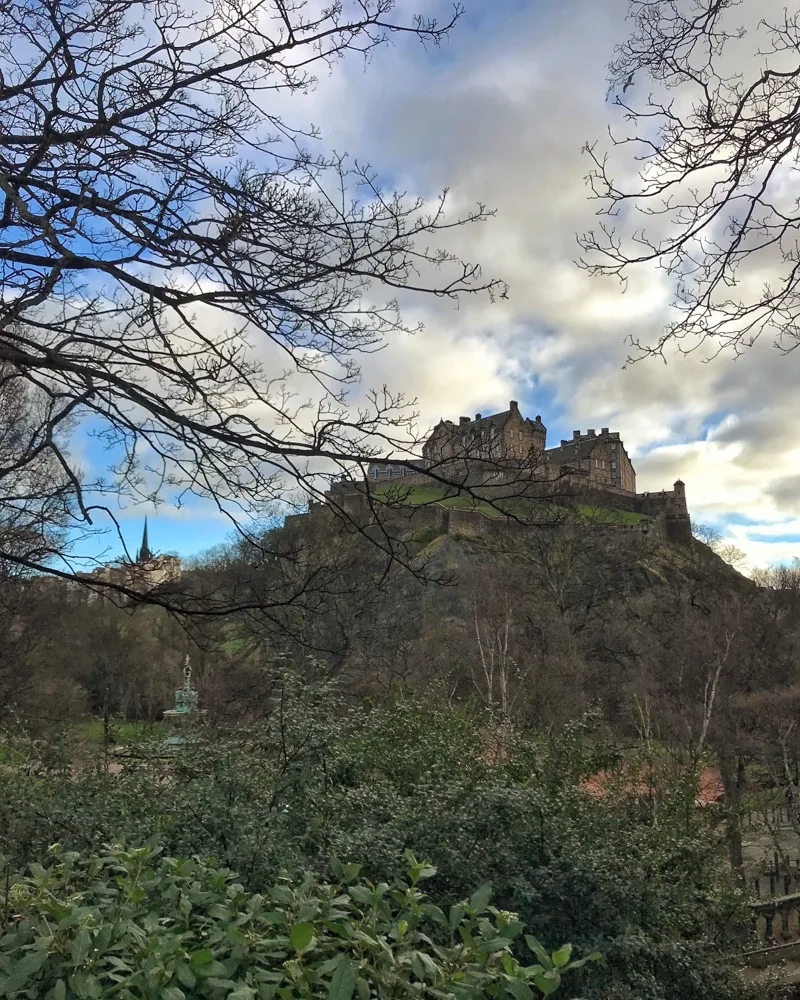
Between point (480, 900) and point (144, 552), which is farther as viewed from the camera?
point (144, 552)

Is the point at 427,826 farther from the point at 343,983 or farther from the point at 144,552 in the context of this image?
the point at 343,983

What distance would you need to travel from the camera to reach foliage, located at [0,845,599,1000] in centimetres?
179

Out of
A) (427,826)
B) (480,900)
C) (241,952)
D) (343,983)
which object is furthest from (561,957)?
(427,826)

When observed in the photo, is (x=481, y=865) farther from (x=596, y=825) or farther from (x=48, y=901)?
(x=48, y=901)

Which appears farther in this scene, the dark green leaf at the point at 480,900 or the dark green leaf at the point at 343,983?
the dark green leaf at the point at 480,900

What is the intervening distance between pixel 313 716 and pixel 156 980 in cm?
399

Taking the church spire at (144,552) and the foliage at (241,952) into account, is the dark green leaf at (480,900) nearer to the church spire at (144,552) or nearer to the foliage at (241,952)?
A: the foliage at (241,952)

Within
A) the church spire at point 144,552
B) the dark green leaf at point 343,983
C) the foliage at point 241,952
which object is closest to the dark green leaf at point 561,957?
the foliage at point 241,952

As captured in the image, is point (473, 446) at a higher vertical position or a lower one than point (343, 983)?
higher

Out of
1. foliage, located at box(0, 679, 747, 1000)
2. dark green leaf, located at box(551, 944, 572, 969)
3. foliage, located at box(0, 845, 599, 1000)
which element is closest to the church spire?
foliage, located at box(0, 679, 747, 1000)

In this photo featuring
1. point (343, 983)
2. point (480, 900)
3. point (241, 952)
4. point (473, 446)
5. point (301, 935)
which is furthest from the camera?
point (473, 446)

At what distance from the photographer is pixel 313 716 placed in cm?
577

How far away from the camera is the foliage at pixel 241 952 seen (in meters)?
1.79

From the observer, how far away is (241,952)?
6.42ft
